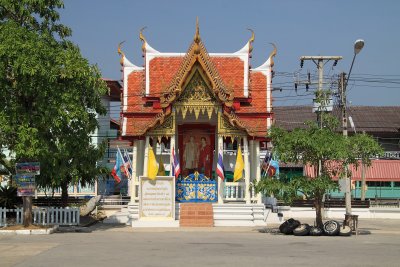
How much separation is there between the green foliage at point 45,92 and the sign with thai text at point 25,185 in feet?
2.58

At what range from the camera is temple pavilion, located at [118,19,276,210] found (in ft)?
92.4

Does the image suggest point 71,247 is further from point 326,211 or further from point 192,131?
point 326,211

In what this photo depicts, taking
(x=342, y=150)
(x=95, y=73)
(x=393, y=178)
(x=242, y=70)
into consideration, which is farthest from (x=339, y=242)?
(x=393, y=178)

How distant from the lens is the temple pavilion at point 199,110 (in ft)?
92.4

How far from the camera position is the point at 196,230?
25281mm

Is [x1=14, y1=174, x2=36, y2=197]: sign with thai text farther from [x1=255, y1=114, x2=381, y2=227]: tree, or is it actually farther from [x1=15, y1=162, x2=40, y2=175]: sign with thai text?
[x1=255, y1=114, x2=381, y2=227]: tree

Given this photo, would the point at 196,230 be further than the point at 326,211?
No

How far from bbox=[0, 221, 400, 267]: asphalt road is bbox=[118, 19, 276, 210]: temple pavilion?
241 inches

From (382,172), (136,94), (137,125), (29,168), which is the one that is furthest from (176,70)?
(382,172)

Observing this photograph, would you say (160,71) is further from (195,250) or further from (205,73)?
(195,250)

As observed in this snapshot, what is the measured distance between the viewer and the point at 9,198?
27.5 m

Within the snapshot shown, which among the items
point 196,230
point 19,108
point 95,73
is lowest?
point 196,230

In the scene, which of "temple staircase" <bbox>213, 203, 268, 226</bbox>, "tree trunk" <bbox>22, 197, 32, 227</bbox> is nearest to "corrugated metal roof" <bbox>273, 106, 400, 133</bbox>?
"temple staircase" <bbox>213, 203, 268, 226</bbox>

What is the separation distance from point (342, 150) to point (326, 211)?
53.7 feet
